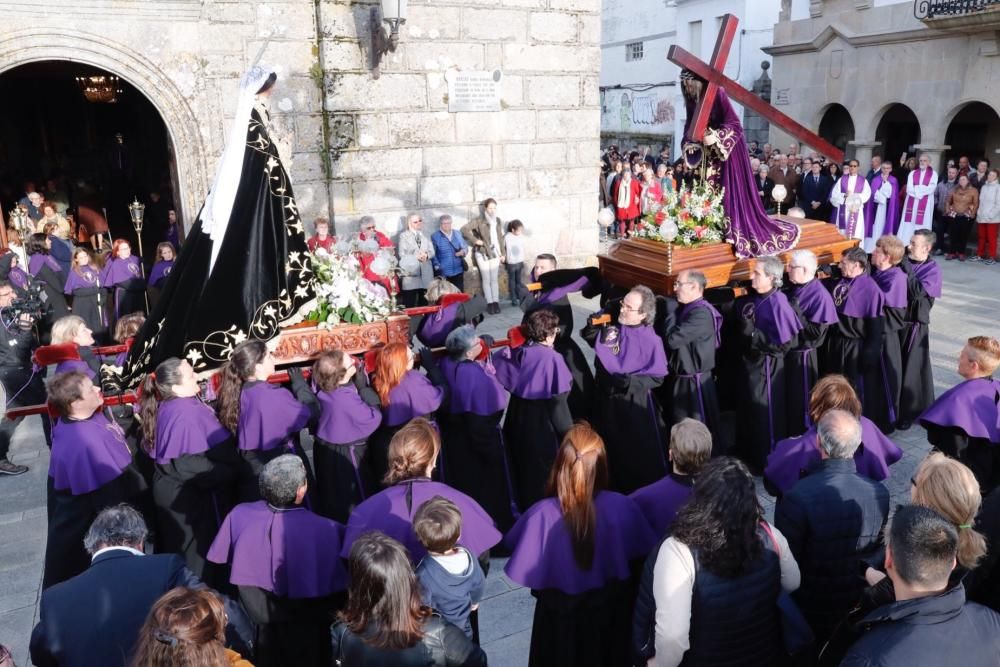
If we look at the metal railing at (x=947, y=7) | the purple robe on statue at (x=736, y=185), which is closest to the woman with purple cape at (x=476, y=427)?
the purple robe on statue at (x=736, y=185)

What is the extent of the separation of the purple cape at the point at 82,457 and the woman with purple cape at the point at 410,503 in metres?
1.57

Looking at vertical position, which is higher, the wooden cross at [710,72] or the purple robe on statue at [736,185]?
the wooden cross at [710,72]

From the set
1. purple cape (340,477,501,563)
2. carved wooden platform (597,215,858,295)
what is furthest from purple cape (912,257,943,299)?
purple cape (340,477,501,563)

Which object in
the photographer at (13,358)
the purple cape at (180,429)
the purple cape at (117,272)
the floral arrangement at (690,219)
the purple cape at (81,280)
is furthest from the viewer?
the purple cape at (117,272)

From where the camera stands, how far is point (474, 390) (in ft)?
17.0

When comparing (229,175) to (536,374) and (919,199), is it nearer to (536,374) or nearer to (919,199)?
(536,374)

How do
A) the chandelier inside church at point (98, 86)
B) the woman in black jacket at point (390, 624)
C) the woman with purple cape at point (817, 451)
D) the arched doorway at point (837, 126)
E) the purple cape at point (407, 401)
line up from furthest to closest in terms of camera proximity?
the arched doorway at point (837, 126) → the chandelier inside church at point (98, 86) → the purple cape at point (407, 401) → the woman with purple cape at point (817, 451) → the woman in black jacket at point (390, 624)

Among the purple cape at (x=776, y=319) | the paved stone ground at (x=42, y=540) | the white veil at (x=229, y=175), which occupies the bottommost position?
the paved stone ground at (x=42, y=540)

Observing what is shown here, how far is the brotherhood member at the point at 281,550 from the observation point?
135 inches

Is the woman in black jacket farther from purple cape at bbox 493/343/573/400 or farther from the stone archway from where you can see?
the stone archway

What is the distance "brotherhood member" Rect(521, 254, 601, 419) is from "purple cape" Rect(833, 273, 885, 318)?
216 cm

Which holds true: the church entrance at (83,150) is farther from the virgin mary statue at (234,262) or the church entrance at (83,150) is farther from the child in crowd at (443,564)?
the child in crowd at (443,564)

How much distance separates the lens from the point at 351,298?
5.39 metres

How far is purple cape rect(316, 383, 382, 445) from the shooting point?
4789mm
